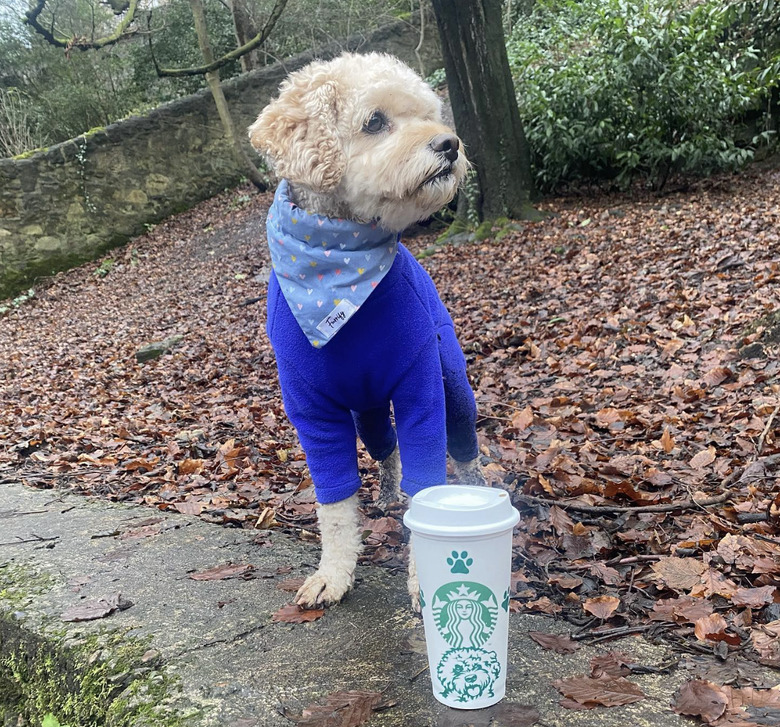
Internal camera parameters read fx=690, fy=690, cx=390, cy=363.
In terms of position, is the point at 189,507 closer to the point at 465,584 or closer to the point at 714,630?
the point at 465,584

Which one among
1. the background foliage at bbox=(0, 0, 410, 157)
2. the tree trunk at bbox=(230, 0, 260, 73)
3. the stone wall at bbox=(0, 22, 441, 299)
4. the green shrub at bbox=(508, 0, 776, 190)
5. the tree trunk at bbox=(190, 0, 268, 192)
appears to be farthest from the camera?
the background foliage at bbox=(0, 0, 410, 157)

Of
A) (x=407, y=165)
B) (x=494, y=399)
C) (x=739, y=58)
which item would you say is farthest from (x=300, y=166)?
(x=739, y=58)

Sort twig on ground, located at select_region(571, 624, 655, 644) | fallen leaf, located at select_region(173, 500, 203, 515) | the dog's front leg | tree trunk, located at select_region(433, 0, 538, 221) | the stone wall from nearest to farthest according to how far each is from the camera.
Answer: twig on ground, located at select_region(571, 624, 655, 644) → the dog's front leg → fallen leaf, located at select_region(173, 500, 203, 515) → tree trunk, located at select_region(433, 0, 538, 221) → the stone wall

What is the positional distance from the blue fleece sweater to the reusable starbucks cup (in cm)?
65

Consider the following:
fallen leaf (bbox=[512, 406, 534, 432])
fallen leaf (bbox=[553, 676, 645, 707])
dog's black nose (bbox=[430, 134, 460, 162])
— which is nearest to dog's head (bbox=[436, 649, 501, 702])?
fallen leaf (bbox=[553, 676, 645, 707])

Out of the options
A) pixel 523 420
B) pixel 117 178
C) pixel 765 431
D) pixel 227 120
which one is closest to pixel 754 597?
pixel 765 431

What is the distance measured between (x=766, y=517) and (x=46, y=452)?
15.8 ft

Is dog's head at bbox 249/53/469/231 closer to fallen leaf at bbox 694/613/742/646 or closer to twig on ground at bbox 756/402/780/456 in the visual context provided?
fallen leaf at bbox 694/613/742/646

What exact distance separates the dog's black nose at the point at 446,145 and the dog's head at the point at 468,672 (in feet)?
5.27

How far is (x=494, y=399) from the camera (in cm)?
484

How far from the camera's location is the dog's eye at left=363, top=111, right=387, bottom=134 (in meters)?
2.53

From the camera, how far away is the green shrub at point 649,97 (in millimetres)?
9562

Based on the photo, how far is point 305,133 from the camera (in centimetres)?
246

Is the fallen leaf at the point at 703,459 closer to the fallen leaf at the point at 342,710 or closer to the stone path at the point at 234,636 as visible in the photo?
the stone path at the point at 234,636
